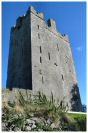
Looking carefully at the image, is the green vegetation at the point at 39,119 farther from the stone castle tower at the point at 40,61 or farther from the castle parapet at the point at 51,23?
the castle parapet at the point at 51,23

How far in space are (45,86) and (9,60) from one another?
795 centimetres

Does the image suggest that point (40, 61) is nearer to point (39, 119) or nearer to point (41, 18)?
point (41, 18)

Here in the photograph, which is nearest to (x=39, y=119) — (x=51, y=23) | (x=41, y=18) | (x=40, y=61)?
(x=40, y=61)

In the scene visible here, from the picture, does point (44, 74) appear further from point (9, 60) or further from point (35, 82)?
point (9, 60)

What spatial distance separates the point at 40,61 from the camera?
28.9 m

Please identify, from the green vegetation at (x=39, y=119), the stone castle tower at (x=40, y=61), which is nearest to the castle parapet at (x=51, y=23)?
the stone castle tower at (x=40, y=61)

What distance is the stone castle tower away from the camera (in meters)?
27.8

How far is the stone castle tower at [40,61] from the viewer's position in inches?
1093

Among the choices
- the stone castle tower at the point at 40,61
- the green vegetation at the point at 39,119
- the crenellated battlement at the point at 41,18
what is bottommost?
the green vegetation at the point at 39,119

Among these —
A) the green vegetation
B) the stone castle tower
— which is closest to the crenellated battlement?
the stone castle tower

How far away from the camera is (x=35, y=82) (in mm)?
26312

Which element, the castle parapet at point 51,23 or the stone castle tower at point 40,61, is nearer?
the stone castle tower at point 40,61

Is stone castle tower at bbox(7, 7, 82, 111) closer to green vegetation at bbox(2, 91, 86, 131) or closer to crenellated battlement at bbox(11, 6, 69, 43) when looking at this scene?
crenellated battlement at bbox(11, 6, 69, 43)

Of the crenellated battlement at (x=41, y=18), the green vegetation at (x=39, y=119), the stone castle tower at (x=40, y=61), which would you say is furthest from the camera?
the crenellated battlement at (x=41, y=18)
